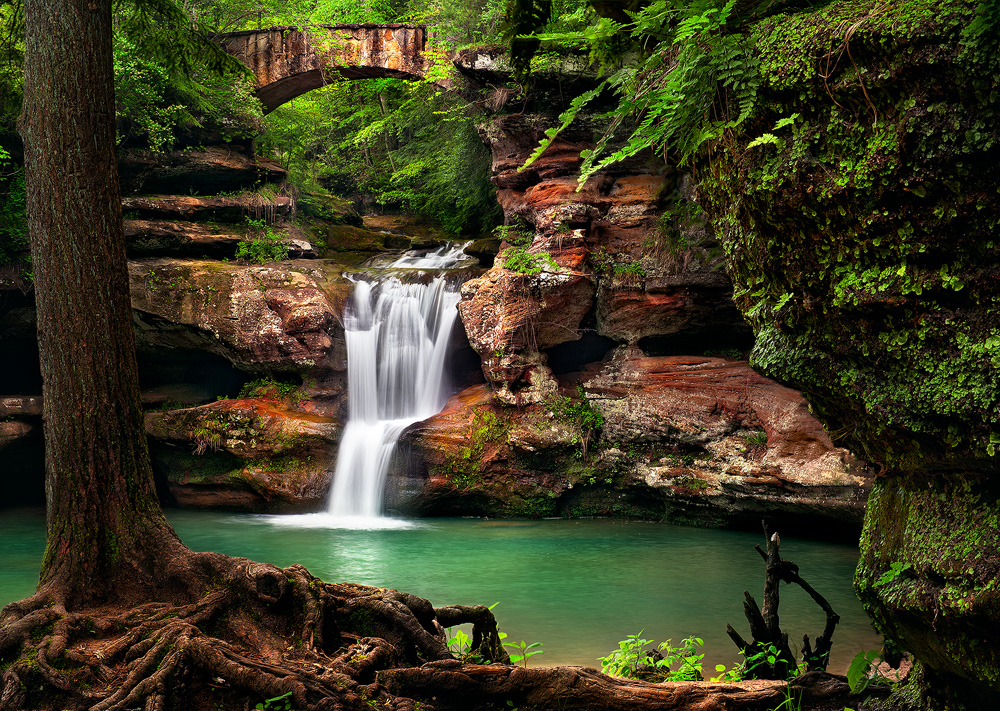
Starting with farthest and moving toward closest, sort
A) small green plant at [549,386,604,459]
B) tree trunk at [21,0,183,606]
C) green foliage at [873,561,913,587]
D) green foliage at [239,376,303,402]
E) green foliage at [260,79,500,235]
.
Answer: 1. green foliage at [260,79,500,235]
2. green foliage at [239,376,303,402]
3. small green plant at [549,386,604,459]
4. tree trunk at [21,0,183,606]
5. green foliage at [873,561,913,587]

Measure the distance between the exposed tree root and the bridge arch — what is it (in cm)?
1681

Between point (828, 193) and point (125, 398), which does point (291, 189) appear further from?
point (828, 193)

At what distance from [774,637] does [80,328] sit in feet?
16.6

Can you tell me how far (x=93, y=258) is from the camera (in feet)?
16.6

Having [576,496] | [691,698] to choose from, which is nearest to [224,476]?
[576,496]

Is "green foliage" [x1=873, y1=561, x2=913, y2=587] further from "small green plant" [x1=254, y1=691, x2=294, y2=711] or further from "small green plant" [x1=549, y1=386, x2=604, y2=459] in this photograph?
"small green plant" [x1=549, y1=386, x2=604, y2=459]

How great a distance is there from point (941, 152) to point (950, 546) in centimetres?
168

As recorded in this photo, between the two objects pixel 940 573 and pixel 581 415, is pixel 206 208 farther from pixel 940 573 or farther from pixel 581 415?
pixel 940 573

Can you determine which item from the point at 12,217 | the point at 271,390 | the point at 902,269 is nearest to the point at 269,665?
the point at 902,269

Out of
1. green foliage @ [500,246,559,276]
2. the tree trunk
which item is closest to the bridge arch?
green foliage @ [500,246,559,276]

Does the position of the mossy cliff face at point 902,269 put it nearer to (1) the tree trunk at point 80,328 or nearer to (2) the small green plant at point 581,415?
(1) the tree trunk at point 80,328

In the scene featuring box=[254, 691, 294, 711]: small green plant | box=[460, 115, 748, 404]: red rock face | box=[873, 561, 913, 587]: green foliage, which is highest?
box=[460, 115, 748, 404]: red rock face

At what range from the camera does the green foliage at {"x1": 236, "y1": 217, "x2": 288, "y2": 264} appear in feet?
54.1

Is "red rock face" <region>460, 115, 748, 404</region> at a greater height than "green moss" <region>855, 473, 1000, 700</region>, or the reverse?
"red rock face" <region>460, 115, 748, 404</region>
